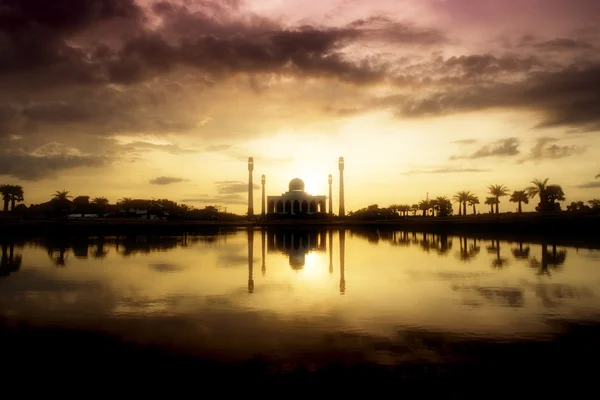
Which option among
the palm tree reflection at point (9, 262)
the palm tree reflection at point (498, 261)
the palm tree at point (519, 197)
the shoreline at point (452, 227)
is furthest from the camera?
the palm tree at point (519, 197)

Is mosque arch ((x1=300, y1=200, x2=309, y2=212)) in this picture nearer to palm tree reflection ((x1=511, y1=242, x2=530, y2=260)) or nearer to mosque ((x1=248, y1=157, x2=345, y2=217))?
mosque ((x1=248, y1=157, x2=345, y2=217))

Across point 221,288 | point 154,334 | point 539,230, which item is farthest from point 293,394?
point 539,230

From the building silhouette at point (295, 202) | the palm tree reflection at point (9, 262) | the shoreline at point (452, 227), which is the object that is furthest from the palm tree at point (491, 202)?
the palm tree reflection at point (9, 262)

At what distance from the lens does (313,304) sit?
16.9 metres

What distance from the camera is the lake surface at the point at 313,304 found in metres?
11.8

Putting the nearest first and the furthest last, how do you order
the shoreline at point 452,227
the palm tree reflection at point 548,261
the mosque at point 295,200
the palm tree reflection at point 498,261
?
the palm tree reflection at point 548,261 < the palm tree reflection at point 498,261 < the shoreline at point 452,227 < the mosque at point 295,200

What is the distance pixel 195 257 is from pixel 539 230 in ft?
141

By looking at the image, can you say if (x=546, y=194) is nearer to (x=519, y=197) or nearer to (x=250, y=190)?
(x=519, y=197)

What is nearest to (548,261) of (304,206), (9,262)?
(9,262)

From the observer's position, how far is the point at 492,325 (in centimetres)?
1369

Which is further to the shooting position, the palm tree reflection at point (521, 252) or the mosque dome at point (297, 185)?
the mosque dome at point (297, 185)

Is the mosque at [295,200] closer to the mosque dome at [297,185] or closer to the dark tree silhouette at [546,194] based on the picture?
the mosque dome at [297,185]

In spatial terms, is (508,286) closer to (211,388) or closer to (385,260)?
(385,260)

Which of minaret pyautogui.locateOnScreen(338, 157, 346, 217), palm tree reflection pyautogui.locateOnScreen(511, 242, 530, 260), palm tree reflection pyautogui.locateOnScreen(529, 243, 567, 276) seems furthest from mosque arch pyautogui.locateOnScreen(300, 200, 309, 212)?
palm tree reflection pyautogui.locateOnScreen(529, 243, 567, 276)
